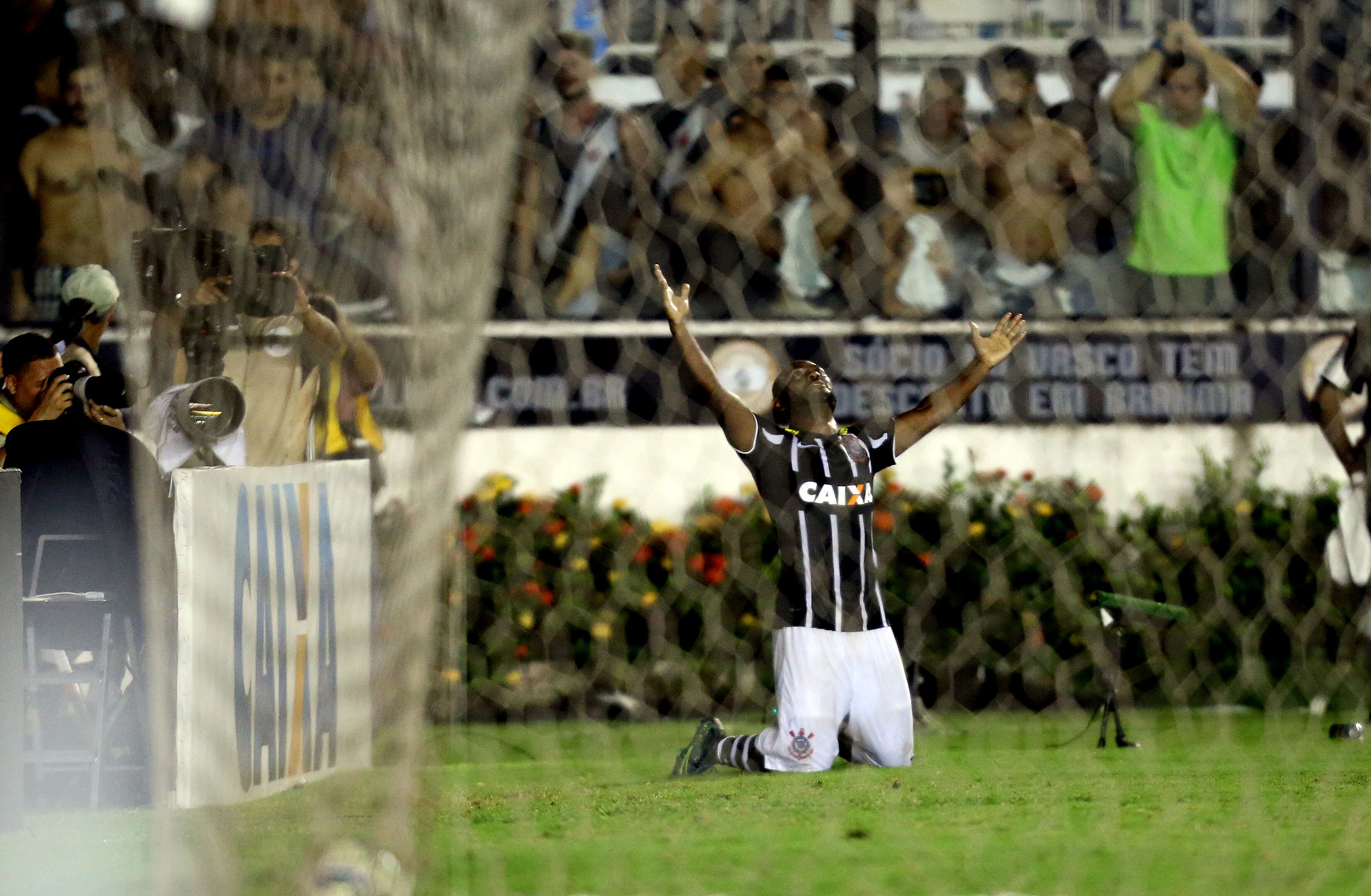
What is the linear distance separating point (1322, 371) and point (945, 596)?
1.78 meters

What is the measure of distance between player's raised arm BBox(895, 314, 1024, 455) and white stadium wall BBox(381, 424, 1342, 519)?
207 cm

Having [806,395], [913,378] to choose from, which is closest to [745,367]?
[913,378]

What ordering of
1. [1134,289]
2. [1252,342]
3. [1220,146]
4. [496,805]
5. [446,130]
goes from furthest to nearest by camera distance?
[1252,342] → [1134,289] → [1220,146] → [496,805] → [446,130]

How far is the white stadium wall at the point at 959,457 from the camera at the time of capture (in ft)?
26.9

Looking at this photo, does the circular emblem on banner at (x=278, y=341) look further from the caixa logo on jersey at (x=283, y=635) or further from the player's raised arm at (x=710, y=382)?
the player's raised arm at (x=710, y=382)

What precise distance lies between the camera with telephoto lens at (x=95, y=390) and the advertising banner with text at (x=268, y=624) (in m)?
0.68

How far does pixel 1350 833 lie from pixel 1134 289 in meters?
3.02

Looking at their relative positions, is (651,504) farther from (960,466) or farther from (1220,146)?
(1220,146)

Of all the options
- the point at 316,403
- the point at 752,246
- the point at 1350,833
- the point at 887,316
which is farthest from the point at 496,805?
the point at 887,316

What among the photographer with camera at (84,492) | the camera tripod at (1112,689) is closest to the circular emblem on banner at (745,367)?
the camera tripod at (1112,689)

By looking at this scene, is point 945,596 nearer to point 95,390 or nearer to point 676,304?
point 676,304

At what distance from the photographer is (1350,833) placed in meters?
4.86

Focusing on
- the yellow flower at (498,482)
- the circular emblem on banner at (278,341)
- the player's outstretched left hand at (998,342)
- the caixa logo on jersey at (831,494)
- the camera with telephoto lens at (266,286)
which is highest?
the camera with telephoto lens at (266,286)

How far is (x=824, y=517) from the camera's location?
6.21m
